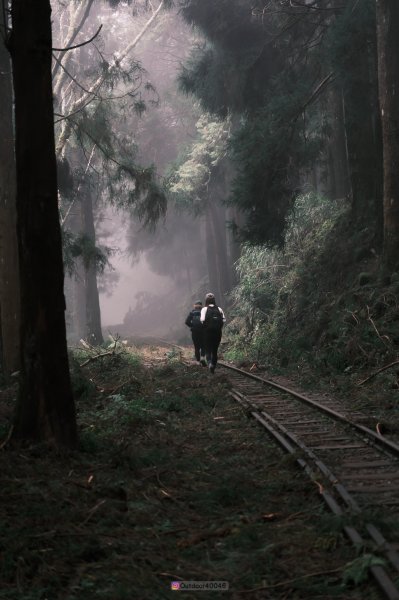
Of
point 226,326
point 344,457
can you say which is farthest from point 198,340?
point 344,457

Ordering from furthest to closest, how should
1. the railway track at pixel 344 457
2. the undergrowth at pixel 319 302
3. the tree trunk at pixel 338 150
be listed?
the tree trunk at pixel 338 150 → the undergrowth at pixel 319 302 → the railway track at pixel 344 457

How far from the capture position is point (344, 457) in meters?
7.45

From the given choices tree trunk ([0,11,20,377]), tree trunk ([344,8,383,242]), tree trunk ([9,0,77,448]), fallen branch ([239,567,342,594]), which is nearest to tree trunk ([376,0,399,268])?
tree trunk ([344,8,383,242])

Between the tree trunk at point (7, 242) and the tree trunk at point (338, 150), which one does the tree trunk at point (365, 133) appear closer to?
the tree trunk at point (338, 150)

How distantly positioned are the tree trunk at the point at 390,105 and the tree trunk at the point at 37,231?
970cm

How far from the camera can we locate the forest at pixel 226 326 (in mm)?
4801

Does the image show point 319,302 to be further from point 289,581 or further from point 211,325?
point 289,581

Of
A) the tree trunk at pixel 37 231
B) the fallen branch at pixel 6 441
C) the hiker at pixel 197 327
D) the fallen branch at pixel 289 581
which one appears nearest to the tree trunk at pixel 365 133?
the hiker at pixel 197 327

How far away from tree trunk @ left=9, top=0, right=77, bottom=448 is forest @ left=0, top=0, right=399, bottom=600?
0.02 metres

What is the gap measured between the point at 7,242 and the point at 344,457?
8802 mm

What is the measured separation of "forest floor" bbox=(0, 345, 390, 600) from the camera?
4219mm

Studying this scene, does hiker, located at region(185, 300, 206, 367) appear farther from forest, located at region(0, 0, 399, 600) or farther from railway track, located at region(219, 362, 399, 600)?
railway track, located at region(219, 362, 399, 600)

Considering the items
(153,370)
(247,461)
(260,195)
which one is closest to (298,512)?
(247,461)

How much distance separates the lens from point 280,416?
10.2 metres
